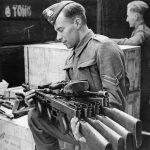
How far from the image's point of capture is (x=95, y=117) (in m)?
2.25

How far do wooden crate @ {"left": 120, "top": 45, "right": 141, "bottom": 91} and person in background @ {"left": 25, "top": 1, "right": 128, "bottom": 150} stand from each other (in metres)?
1.11

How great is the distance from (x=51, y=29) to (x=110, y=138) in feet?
13.1

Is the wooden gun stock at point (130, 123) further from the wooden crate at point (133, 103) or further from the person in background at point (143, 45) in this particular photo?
the person in background at point (143, 45)

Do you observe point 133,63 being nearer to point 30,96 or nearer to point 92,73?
point 92,73

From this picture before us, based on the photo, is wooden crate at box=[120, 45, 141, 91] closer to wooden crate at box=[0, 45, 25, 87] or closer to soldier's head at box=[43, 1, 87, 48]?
soldier's head at box=[43, 1, 87, 48]

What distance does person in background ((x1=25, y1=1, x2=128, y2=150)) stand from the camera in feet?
9.89

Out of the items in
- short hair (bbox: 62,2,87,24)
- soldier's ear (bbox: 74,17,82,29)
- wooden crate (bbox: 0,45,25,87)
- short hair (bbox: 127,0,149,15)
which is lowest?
wooden crate (bbox: 0,45,25,87)

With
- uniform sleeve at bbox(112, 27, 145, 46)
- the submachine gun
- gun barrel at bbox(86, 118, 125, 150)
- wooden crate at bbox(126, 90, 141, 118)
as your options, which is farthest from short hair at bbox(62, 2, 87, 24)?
uniform sleeve at bbox(112, 27, 145, 46)

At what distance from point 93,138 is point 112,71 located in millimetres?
1080

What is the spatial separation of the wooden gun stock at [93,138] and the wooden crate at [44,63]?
2.30 meters

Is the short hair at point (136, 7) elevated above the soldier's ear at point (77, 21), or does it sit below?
above

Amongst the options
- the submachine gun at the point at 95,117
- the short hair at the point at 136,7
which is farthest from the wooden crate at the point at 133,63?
the submachine gun at the point at 95,117

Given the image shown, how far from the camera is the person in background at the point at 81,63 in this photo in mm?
3014

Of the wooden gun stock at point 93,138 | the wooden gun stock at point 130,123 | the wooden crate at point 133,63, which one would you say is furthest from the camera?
the wooden crate at point 133,63
